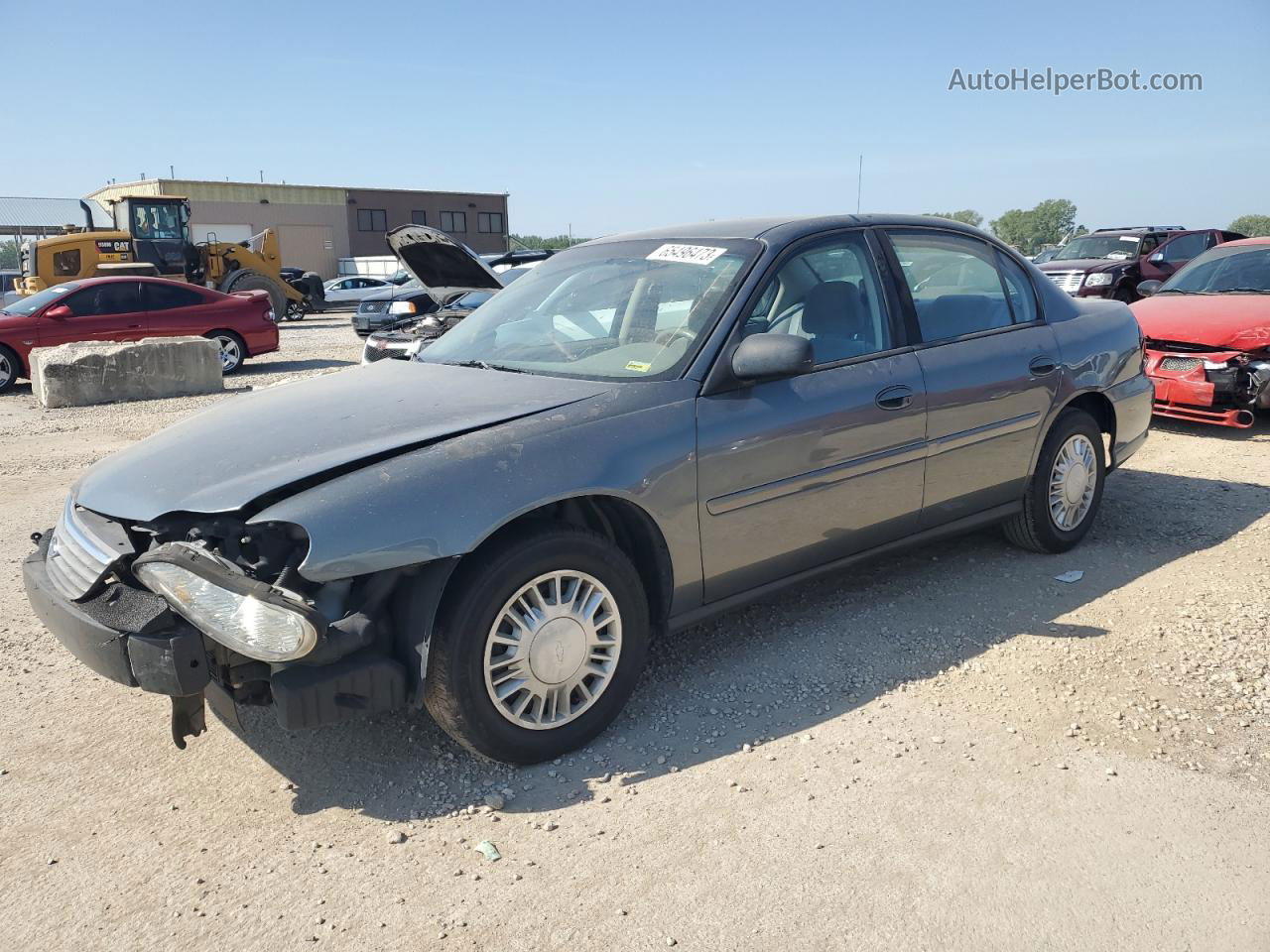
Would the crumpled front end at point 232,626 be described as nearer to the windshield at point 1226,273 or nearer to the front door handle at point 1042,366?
the front door handle at point 1042,366

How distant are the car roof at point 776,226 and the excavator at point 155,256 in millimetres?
18723

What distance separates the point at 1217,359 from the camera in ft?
25.5

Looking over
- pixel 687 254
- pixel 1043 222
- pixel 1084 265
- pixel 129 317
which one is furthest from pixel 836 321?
pixel 1043 222

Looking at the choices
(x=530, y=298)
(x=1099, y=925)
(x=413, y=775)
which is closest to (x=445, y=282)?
(x=530, y=298)

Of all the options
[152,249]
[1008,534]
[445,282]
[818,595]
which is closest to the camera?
[818,595]

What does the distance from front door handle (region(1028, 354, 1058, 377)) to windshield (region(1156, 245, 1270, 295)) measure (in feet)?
17.2

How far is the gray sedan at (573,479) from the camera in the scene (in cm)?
276

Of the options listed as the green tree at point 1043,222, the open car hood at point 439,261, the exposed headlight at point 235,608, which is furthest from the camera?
the green tree at point 1043,222

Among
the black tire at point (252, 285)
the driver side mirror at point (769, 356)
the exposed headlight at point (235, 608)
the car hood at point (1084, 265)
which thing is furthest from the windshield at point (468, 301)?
the black tire at point (252, 285)

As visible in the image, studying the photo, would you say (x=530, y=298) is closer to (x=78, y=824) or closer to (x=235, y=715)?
A: (x=235, y=715)

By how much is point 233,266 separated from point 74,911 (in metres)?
23.9

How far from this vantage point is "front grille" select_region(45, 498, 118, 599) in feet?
9.69

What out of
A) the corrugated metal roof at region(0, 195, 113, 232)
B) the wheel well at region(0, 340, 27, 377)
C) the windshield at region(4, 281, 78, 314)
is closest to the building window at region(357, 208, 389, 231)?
the corrugated metal roof at region(0, 195, 113, 232)

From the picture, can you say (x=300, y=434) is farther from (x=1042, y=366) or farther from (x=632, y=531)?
(x=1042, y=366)
